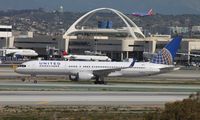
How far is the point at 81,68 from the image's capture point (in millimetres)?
82562

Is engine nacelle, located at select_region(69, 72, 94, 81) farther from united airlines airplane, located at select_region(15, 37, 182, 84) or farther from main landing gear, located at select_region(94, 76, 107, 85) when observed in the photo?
main landing gear, located at select_region(94, 76, 107, 85)

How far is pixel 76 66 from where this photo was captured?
8244cm

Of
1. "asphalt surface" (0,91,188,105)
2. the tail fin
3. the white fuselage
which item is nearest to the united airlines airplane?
the white fuselage

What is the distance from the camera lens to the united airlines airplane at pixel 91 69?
81.1 metres

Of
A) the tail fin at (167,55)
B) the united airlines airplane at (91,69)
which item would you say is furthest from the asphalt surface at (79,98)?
the tail fin at (167,55)

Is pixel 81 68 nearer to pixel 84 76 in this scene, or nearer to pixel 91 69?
pixel 91 69

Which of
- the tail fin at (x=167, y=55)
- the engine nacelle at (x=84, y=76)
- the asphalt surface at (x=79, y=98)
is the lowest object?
the asphalt surface at (x=79, y=98)

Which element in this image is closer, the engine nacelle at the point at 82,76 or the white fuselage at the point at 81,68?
the engine nacelle at the point at 82,76

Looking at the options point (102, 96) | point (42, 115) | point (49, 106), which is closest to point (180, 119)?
point (42, 115)

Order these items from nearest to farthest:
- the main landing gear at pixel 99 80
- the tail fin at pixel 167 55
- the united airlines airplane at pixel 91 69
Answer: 1. the main landing gear at pixel 99 80
2. the united airlines airplane at pixel 91 69
3. the tail fin at pixel 167 55

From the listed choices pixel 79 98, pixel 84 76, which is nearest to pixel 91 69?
pixel 84 76

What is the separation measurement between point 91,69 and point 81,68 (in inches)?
59.3

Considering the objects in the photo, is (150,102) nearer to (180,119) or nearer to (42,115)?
(42,115)

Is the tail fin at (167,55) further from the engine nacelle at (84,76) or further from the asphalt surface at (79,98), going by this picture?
the asphalt surface at (79,98)
